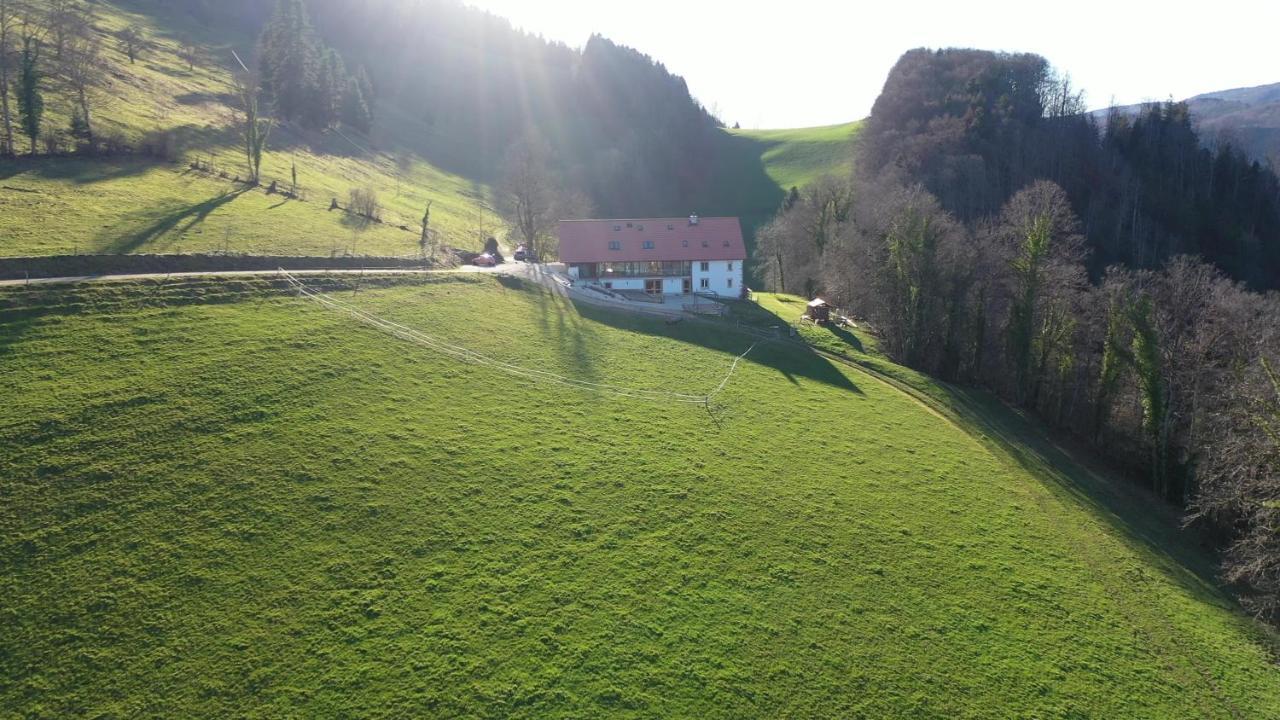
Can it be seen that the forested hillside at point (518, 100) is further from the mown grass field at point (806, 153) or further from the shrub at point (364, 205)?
the shrub at point (364, 205)

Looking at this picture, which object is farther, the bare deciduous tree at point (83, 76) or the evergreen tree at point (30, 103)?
the bare deciduous tree at point (83, 76)

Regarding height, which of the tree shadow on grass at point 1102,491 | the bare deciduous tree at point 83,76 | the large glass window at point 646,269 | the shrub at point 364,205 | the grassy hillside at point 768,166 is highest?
the grassy hillside at point 768,166

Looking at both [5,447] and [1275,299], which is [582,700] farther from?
[1275,299]

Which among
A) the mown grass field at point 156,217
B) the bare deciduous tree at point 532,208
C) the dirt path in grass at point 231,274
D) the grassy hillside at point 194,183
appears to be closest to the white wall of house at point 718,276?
the dirt path in grass at point 231,274

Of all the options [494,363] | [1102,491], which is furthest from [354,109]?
[1102,491]

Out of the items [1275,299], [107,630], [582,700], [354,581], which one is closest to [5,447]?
[107,630]
